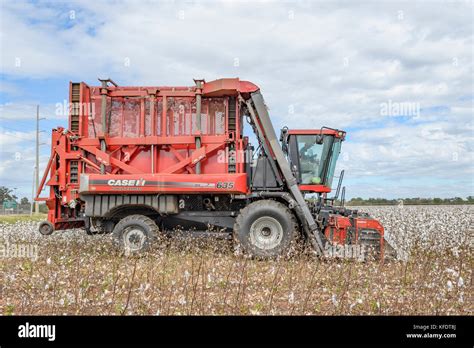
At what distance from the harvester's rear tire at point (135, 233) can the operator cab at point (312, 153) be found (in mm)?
3721

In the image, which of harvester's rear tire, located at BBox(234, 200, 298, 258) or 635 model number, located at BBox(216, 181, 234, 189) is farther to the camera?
635 model number, located at BBox(216, 181, 234, 189)

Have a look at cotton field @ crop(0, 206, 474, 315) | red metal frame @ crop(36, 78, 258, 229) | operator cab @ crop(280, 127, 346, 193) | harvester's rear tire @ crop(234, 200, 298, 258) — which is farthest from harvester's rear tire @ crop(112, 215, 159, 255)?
operator cab @ crop(280, 127, 346, 193)

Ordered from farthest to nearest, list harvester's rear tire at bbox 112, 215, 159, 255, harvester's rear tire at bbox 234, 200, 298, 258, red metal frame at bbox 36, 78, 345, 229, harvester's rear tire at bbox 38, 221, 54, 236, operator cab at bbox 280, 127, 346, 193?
operator cab at bbox 280, 127, 346, 193, harvester's rear tire at bbox 38, 221, 54, 236, red metal frame at bbox 36, 78, 345, 229, harvester's rear tire at bbox 112, 215, 159, 255, harvester's rear tire at bbox 234, 200, 298, 258

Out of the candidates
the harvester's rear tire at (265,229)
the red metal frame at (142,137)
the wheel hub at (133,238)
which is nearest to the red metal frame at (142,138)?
the red metal frame at (142,137)

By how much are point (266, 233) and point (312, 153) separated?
2556mm

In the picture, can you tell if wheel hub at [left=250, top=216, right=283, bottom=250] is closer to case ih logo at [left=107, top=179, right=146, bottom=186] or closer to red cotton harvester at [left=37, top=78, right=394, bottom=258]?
red cotton harvester at [left=37, top=78, right=394, bottom=258]

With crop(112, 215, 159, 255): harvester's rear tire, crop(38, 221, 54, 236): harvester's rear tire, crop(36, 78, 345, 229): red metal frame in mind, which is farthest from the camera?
crop(38, 221, 54, 236): harvester's rear tire

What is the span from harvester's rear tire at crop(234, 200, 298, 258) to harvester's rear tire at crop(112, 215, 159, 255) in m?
1.91

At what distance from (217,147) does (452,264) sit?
214 inches

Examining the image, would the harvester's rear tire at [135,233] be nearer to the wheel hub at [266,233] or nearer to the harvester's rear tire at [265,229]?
the harvester's rear tire at [265,229]

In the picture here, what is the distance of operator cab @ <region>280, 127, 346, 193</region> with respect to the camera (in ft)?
36.4

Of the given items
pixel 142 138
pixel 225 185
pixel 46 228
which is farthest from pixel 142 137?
pixel 46 228
